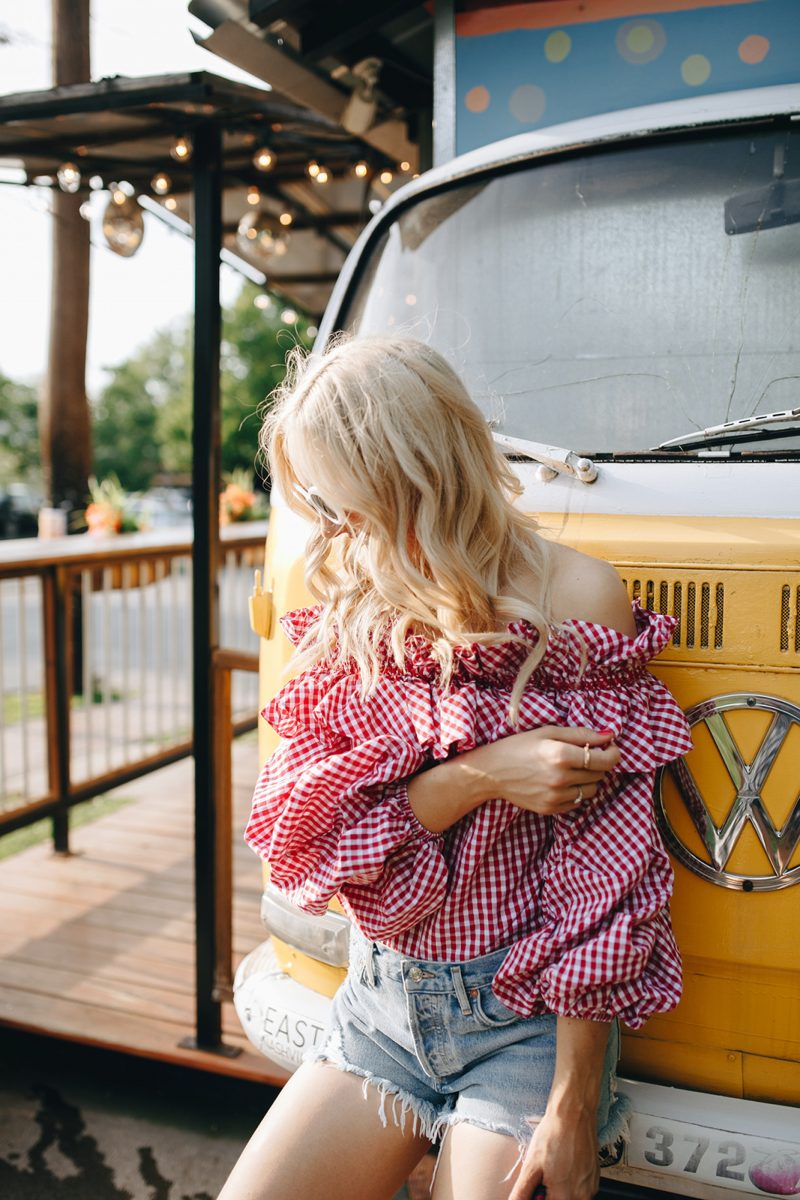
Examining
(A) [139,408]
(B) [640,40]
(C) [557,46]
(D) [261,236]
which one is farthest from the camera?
(A) [139,408]

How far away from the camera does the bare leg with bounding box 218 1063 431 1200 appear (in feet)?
5.17

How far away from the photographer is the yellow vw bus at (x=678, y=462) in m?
1.74

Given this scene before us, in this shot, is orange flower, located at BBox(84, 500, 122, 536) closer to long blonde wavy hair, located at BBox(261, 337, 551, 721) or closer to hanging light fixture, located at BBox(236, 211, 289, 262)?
hanging light fixture, located at BBox(236, 211, 289, 262)

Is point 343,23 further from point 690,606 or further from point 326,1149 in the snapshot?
point 326,1149

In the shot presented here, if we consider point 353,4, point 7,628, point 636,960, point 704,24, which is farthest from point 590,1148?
point 7,628

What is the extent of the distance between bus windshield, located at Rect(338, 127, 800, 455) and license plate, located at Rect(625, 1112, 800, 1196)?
3.95ft

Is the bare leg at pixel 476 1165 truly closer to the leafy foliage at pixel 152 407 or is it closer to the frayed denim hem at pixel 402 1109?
the frayed denim hem at pixel 402 1109

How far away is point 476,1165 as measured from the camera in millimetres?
1514

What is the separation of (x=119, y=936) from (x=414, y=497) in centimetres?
276

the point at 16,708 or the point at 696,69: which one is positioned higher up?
the point at 696,69

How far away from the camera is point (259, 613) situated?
226cm

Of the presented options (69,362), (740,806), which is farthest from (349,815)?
(69,362)

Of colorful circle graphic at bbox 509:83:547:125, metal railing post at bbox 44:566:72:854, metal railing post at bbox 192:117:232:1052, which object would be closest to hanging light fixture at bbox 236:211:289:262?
metal railing post at bbox 44:566:72:854

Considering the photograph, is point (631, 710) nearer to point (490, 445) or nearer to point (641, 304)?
point (490, 445)
